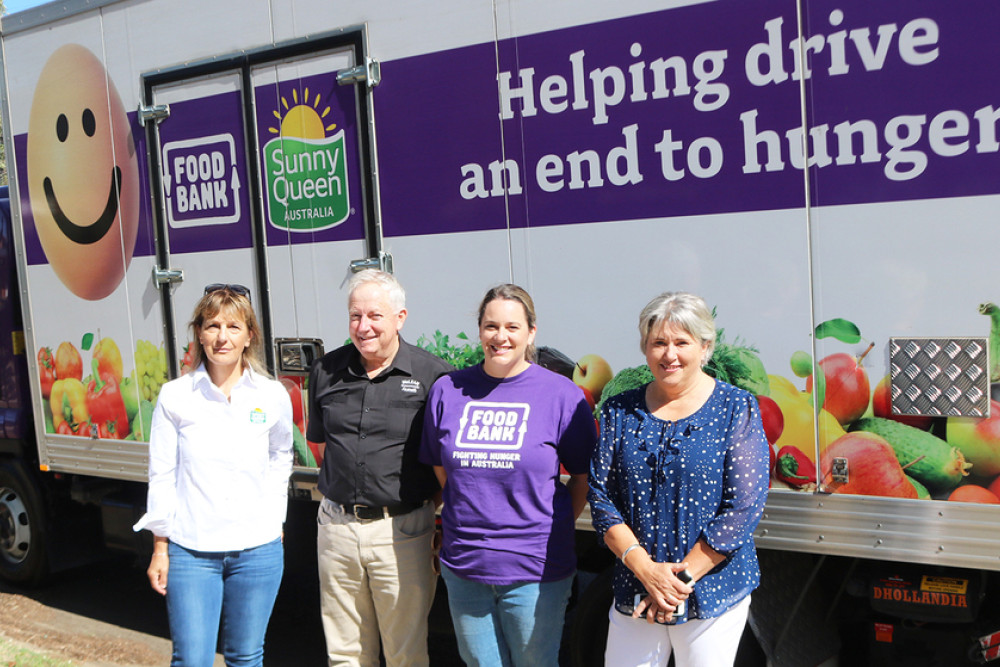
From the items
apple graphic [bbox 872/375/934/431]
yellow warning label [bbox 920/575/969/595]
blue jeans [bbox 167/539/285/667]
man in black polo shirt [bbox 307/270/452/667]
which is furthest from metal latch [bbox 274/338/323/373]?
yellow warning label [bbox 920/575/969/595]

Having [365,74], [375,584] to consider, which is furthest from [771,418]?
[365,74]

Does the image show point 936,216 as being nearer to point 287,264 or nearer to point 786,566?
point 786,566

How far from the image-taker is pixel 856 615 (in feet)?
11.3

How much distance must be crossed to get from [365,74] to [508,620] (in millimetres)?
2156

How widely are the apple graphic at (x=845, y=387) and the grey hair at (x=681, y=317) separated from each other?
1.54ft

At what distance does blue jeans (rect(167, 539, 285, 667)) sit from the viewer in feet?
10.2

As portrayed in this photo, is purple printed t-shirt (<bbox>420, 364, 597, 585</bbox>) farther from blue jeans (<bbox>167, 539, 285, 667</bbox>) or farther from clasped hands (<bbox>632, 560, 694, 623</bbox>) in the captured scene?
blue jeans (<bbox>167, 539, 285, 667</bbox>)

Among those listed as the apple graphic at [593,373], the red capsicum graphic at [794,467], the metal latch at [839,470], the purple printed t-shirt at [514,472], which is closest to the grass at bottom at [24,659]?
the purple printed t-shirt at [514,472]

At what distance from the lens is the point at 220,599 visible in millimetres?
3203

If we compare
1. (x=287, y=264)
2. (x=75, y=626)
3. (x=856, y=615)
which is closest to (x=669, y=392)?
(x=856, y=615)

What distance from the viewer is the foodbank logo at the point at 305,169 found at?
4.14m

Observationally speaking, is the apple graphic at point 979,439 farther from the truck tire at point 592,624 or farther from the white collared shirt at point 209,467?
the white collared shirt at point 209,467

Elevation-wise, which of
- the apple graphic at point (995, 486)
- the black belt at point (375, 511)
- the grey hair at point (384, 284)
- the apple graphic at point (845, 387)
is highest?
the grey hair at point (384, 284)

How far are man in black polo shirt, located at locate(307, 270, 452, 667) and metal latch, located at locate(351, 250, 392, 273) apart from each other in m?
0.65
